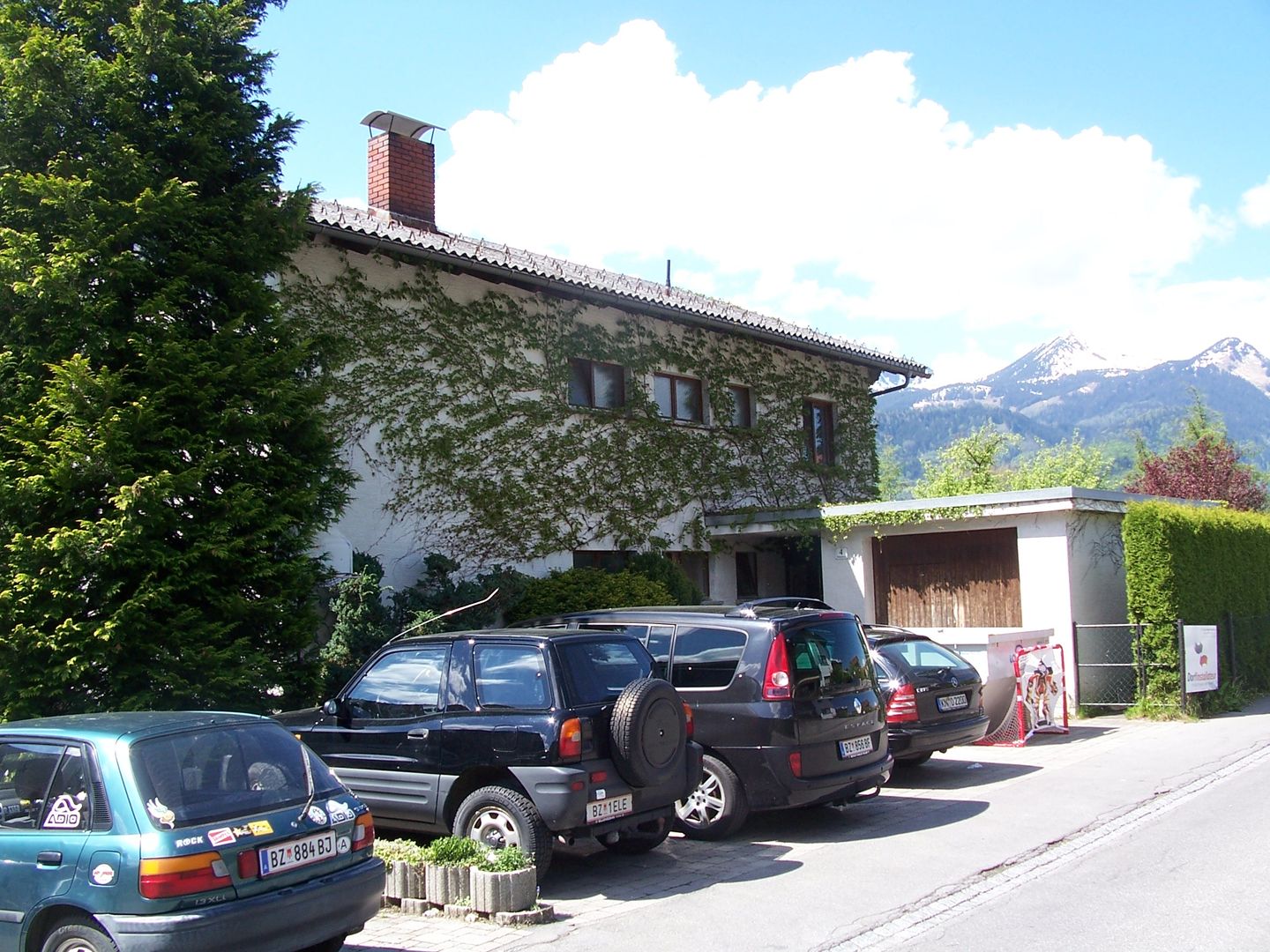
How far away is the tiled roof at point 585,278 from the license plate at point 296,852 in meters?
8.92

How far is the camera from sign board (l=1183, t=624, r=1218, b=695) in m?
15.2

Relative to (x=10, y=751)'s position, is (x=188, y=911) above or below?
below

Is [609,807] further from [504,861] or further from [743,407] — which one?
[743,407]

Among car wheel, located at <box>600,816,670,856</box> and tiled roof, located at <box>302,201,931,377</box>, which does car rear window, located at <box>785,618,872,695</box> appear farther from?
tiled roof, located at <box>302,201,931,377</box>

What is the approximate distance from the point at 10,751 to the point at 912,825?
22.2 feet

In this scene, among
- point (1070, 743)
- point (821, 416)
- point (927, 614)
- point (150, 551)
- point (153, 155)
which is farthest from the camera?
point (821, 416)

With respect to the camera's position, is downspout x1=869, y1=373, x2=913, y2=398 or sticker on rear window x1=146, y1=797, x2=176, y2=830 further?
downspout x1=869, y1=373, x2=913, y2=398

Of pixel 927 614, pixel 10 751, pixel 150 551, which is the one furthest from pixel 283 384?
pixel 927 614

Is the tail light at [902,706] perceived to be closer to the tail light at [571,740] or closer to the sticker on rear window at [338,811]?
the tail light at [571,740]


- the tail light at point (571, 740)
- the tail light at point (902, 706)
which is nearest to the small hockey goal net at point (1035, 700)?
the tail light at point (902, 706)

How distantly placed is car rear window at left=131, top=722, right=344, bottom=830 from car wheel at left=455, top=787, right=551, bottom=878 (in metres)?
1.50

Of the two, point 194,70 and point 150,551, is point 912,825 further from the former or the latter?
point 194,70

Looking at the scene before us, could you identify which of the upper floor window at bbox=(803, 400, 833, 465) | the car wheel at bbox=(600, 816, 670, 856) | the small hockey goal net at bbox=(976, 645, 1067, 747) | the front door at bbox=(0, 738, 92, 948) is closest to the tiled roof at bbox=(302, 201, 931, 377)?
the upper floor window at bbox=(803, 400, 833, 465)

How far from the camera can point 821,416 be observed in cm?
2247
